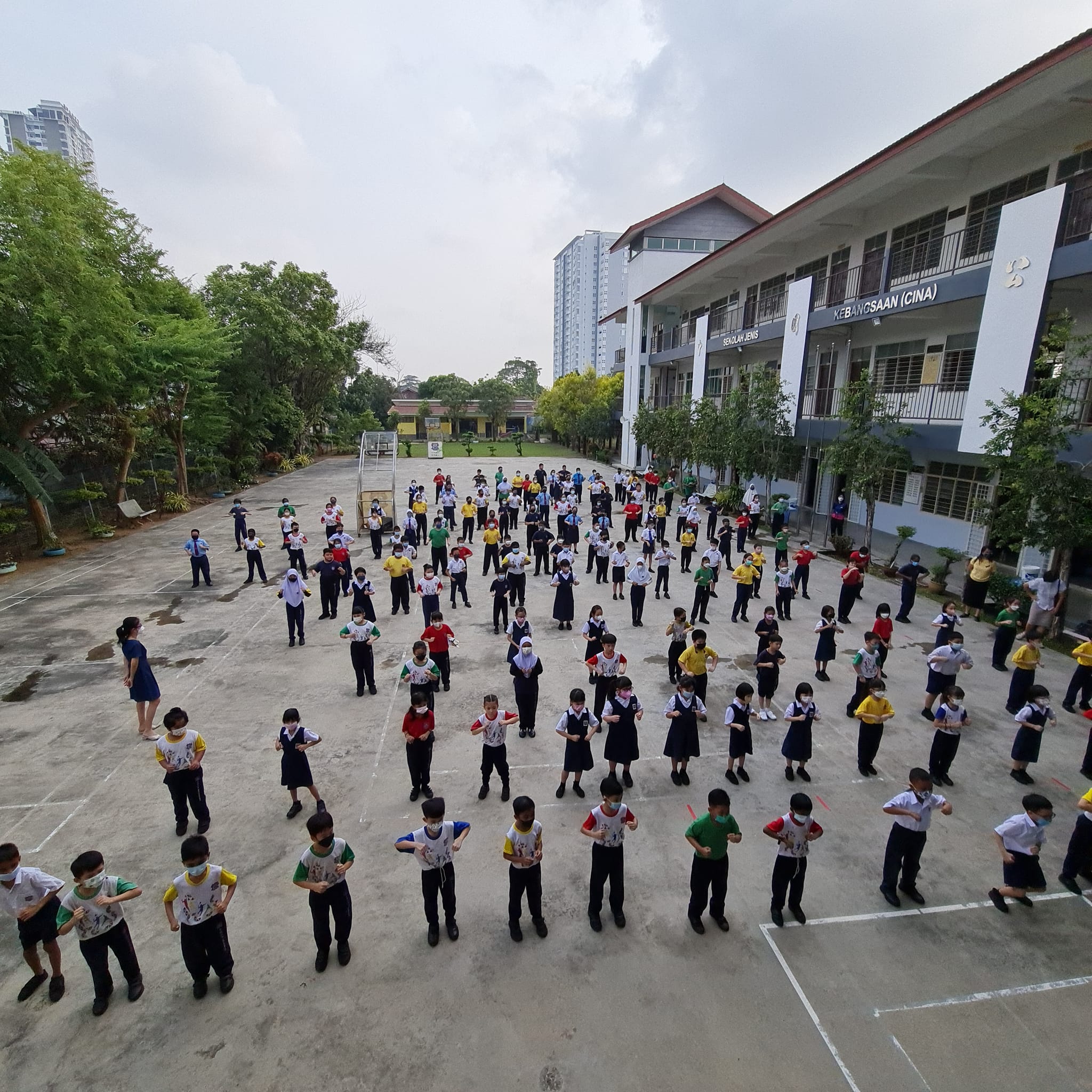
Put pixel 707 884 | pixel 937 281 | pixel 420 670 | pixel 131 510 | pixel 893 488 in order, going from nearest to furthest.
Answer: pixel 707 884 < pixel 420 670 < pixel 937 281 < pixel 893 488 < pixel 131 510

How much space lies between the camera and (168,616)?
12.4 m

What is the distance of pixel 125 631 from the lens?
7.62 m

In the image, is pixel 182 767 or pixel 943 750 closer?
pixel 182 767

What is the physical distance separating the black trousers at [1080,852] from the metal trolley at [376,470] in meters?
17.7

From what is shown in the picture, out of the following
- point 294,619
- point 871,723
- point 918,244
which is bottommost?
point 294,619

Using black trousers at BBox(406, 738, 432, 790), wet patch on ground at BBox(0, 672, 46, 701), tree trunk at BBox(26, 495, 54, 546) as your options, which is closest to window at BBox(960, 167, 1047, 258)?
black trousers at BBox(406, 738, 432, 790)

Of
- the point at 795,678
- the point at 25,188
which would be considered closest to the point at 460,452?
the point at 25,188

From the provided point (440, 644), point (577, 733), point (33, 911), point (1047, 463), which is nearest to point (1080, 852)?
point (577, 733)

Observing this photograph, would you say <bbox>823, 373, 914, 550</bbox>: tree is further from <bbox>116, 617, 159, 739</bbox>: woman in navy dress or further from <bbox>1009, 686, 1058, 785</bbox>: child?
<bbox>116, 617, 159, 739</bbox>: woman in navy dress

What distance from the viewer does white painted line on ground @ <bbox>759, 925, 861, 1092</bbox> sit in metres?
3.85

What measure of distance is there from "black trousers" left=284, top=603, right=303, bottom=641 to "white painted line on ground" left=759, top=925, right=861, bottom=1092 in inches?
334

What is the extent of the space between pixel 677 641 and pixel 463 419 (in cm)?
6285

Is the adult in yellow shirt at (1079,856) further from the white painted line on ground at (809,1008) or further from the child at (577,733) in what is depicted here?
the child at (577,733)

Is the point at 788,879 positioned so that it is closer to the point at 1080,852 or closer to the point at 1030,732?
the point at 1080,852
